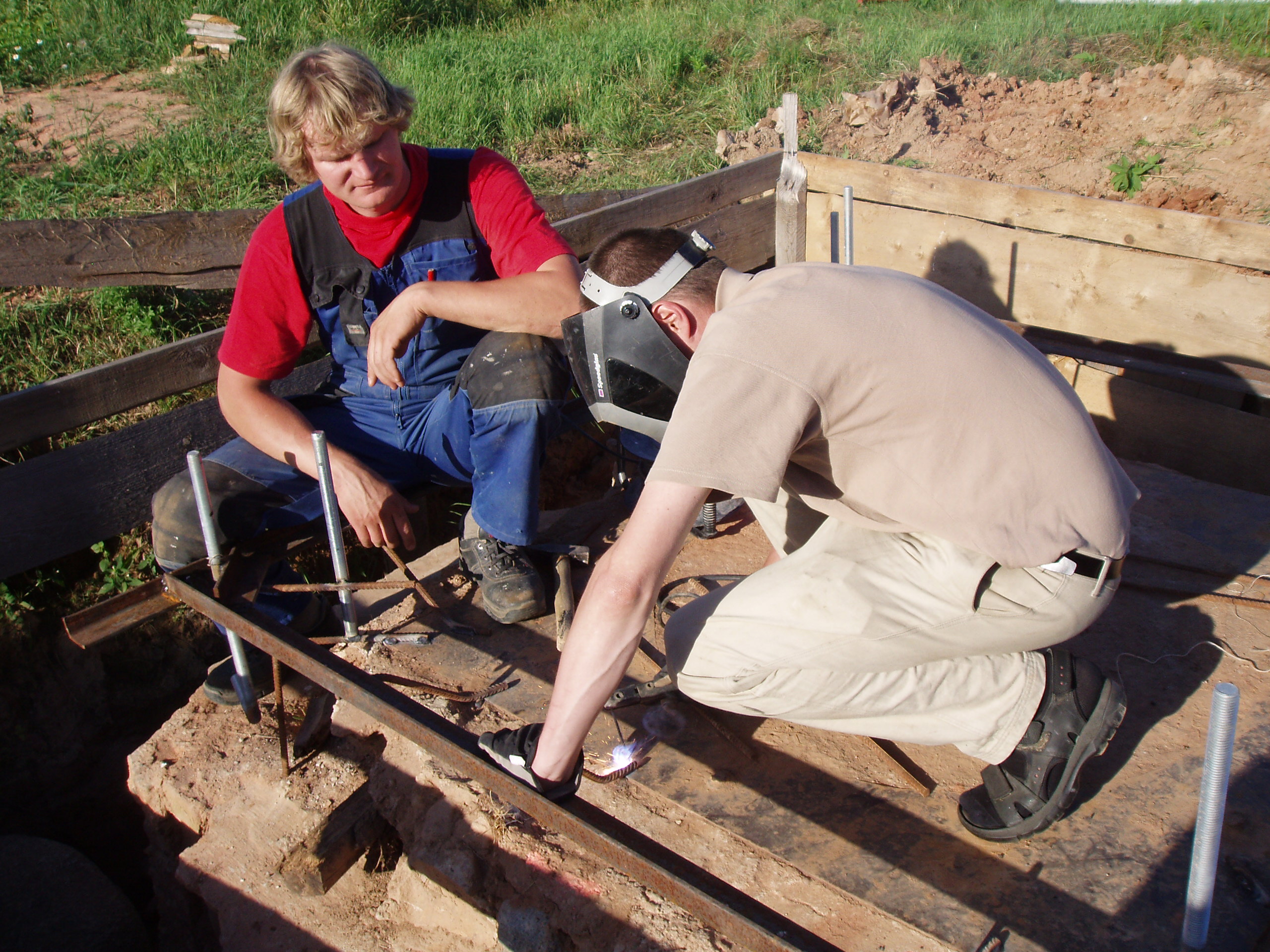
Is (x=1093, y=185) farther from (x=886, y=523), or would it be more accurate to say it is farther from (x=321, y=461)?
(x=321, y=461)

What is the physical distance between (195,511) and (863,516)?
6.85 ft

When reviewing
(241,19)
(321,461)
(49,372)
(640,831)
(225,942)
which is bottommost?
(225,942)

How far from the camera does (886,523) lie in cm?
205

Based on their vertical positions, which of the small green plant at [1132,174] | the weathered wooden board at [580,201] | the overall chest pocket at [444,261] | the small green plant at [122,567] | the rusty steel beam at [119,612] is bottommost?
the small green plant at [122,567]

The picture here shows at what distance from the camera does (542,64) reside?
7621 millimetres

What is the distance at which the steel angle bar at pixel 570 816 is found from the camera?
1.55 m

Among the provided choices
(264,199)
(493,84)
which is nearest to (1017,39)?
(493,84)

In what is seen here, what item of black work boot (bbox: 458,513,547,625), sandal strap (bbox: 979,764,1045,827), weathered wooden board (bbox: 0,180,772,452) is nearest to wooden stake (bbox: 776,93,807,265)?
weathered wooden board (bbox: 0,180,772,452)

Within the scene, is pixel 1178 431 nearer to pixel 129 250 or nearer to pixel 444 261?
pixel 444 261

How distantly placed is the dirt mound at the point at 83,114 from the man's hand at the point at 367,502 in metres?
4.46

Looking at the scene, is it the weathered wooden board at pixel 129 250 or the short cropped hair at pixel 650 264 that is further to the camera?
the weathered wooden board at pixel 129 250

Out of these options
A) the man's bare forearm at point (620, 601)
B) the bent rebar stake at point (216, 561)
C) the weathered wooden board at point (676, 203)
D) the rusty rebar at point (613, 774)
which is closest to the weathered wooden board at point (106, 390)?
the weathered wooden board at point (676, 203)

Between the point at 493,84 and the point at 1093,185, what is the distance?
446cm

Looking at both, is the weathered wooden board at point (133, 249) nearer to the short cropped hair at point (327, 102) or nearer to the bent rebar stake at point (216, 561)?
the short cropped hair at point (327, 102)
